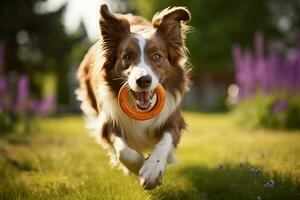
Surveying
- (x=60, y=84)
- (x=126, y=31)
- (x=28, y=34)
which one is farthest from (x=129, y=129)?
(x=60, y=84)

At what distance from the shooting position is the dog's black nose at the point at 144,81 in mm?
4957

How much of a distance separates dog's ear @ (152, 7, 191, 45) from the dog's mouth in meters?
0.82

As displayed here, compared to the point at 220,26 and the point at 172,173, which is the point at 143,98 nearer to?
the point at 172,173

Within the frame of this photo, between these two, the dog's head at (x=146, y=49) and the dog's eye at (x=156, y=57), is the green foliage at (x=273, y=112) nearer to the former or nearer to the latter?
the dog's head at (x=146, y=49)

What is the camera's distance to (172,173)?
639 cm

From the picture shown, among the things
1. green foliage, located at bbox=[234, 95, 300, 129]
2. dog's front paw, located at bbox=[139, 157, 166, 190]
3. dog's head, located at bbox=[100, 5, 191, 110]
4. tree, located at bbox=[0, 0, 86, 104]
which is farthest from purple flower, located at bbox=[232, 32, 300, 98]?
tree, located at bbox=[0, 0, 86, 104]

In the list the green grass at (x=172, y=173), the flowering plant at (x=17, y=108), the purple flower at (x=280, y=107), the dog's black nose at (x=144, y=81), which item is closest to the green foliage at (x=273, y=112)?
the purple flower at (x=280, y=107)

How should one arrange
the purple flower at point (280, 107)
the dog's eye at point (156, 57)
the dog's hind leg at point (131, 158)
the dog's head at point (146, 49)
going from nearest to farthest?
the dog's hind leg at point (131, 158), the dog's head at point (146, 49), the dog's eye at point (156, 57), the purple flower at point (280, 107)

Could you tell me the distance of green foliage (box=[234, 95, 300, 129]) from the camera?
12.0 m

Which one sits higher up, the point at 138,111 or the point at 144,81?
the point at 144,81

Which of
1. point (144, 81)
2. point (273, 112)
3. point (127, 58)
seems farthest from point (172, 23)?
point (273, 112)

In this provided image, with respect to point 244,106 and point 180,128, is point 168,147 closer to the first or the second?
point 180,128

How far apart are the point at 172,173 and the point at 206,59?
86.6 feet

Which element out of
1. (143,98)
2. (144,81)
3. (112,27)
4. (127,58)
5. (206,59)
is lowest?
(206,59)
